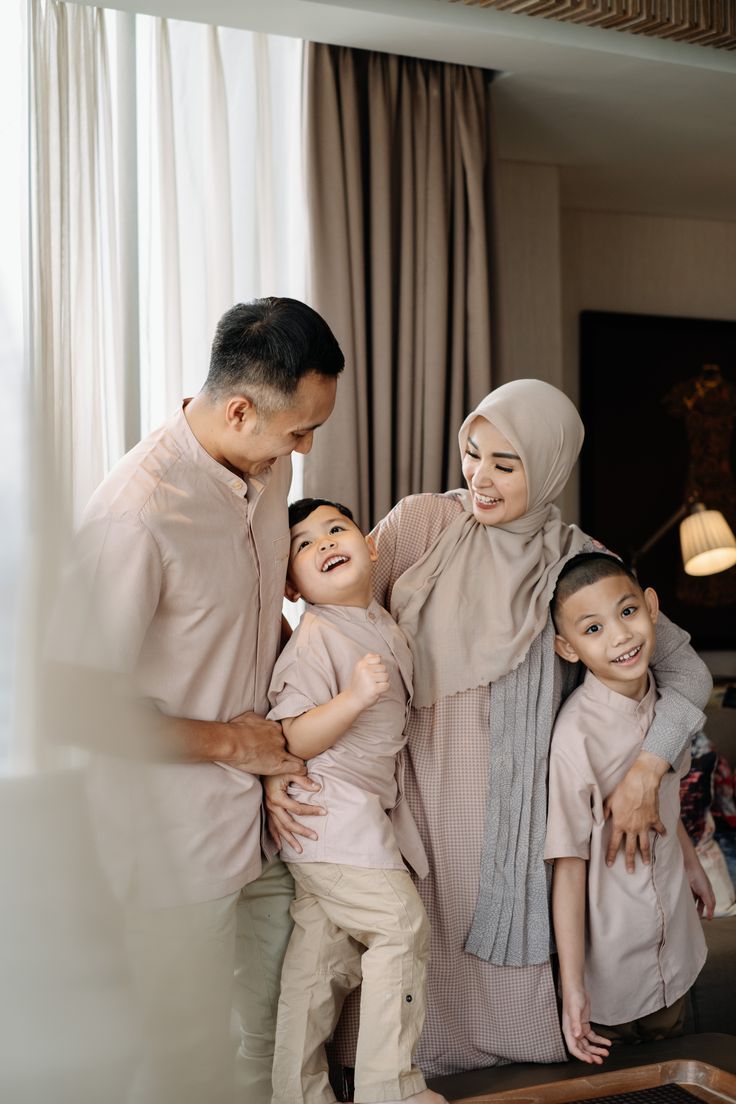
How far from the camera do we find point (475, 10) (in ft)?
8.78

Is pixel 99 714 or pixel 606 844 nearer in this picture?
pixel 99 714

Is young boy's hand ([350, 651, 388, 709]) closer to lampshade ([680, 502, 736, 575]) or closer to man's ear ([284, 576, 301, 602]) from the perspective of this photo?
man's ear ([284, 576, 301, 602])

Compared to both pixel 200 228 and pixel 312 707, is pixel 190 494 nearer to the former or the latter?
pixel 312 707

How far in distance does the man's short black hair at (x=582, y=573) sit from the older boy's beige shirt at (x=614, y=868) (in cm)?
16

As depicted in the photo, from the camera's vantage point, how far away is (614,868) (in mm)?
1817

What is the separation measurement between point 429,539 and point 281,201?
57.0 inches

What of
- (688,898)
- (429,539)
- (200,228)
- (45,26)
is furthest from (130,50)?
(688,898)

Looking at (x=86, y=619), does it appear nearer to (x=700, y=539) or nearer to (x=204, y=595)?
(x=204, y=595)

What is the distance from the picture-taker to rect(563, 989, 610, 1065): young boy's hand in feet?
5.74

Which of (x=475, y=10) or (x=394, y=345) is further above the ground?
(x=475, y=10)

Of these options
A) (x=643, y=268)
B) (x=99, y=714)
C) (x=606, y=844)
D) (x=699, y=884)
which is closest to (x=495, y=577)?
(x=606, y=844)

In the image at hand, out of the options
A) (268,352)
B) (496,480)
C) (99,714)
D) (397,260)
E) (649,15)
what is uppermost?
(649,15)

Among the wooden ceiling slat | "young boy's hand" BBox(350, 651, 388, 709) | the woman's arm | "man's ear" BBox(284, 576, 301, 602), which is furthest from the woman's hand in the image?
the wooden ceiling slat

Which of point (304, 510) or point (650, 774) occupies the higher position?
point (304, 510)
